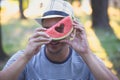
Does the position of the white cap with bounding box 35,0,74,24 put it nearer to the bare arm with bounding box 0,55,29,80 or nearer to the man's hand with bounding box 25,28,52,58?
the man's hand with bounding box 25,28,52,58

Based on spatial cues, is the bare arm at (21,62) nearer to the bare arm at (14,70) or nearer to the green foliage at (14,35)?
the bare arm at (14,70)

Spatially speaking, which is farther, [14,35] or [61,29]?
[14,35]

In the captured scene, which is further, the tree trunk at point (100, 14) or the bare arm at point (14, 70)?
the tree trunk at point (100, 14)

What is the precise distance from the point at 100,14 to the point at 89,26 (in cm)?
26

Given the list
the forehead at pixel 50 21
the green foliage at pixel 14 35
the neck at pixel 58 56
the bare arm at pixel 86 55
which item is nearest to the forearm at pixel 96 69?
the bare arm at pixel 86 55

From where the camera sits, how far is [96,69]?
2.44m

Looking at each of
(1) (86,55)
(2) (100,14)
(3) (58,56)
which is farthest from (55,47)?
(2) (100,14)

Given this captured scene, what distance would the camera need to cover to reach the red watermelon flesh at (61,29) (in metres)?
2.36

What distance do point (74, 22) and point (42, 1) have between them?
0.78ft

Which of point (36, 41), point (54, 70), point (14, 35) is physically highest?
point (36, 41)

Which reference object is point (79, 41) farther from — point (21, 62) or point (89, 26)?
point (89, 26)

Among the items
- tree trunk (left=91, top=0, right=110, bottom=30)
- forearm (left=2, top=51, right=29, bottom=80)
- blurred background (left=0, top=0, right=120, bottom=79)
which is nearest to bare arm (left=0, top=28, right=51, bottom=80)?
forearm (left=2, top=51, right=29, bottom=80)

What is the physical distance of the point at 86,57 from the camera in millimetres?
2455

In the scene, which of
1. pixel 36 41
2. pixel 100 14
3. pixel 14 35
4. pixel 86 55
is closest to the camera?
pixel 36 41
